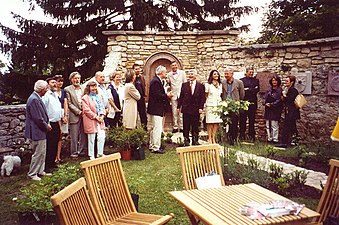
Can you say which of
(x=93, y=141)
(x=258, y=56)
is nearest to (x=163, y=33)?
(x=258, y=56)

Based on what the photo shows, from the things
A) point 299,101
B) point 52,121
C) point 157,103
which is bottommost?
point 52,121

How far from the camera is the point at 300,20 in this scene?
13750 millimetres

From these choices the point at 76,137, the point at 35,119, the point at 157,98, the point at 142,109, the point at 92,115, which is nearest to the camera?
the point at 35,119

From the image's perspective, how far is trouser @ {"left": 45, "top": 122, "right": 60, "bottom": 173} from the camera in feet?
22.4

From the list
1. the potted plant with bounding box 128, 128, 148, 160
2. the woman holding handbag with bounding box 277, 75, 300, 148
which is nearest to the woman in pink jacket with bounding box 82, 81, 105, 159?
the potted plant with bounding box 128, 128, 148, 160

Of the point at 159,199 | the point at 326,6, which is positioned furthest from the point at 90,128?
the point at 326,6

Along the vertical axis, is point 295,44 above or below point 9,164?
above

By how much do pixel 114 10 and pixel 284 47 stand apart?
757 cm

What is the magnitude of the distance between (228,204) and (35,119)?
4186 millimetres

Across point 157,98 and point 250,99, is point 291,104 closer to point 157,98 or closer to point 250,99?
point 250,99

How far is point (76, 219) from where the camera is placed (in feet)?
9.25

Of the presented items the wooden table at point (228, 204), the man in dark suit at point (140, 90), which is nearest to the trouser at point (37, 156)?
the man in dark suit at point (140, 90)

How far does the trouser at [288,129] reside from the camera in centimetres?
923

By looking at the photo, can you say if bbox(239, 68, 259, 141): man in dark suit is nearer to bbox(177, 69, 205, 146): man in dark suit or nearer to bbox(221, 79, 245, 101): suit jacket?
bbox(221, 79, 245, 101): suit jacket
